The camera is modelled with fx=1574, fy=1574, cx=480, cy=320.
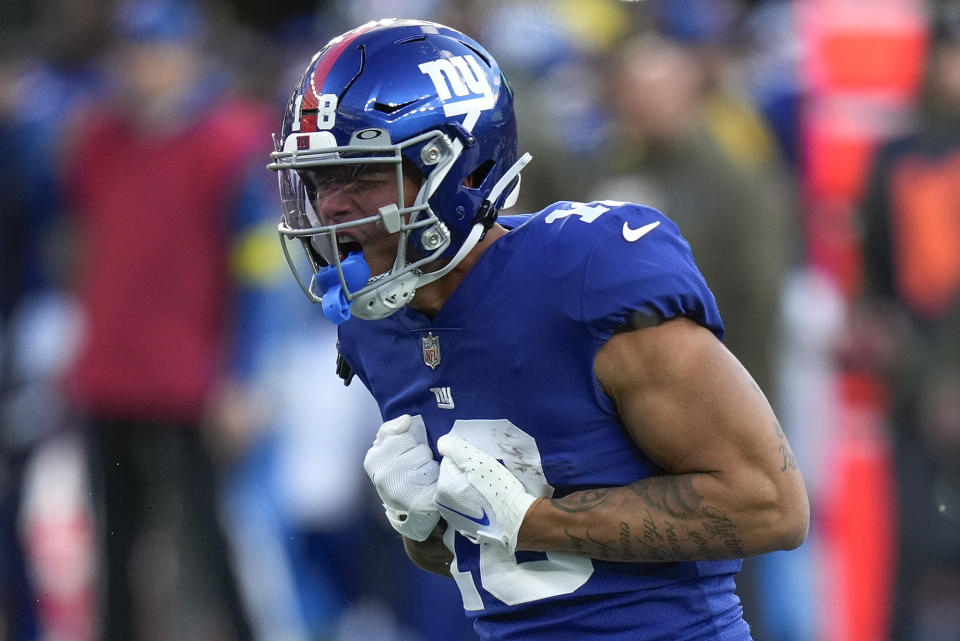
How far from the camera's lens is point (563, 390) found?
241 cm

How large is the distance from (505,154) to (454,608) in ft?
10.1

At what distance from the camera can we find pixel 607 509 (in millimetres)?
2396

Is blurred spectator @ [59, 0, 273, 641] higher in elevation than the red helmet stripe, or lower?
lower

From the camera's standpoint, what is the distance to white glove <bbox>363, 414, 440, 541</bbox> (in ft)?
8.54

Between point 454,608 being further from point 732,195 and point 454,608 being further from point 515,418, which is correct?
point 515,418

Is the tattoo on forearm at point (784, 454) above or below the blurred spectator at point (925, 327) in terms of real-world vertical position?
above

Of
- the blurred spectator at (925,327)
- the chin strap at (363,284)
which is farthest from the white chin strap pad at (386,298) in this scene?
the blurred spectator at (925,327)

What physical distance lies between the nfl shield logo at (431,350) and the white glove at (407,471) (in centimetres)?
12

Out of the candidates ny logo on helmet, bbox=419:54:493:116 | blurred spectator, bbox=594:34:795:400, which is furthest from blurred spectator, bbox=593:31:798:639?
ny logo on helmet, bbox=419:54:493:116

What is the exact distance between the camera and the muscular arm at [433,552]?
2812 millimetres

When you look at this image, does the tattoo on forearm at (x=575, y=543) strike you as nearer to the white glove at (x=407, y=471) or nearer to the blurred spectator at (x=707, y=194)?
the white glove at (x=407, y=471)

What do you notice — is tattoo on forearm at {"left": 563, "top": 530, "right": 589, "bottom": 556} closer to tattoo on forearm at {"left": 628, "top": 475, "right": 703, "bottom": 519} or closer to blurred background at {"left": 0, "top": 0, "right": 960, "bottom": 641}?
tattoo on forearm at {"left": 628, "top": 475, "right": 703, "bottom": 519}

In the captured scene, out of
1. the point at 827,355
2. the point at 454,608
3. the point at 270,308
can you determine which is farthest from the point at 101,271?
the point at 827,355

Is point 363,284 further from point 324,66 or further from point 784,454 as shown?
point 784,454
